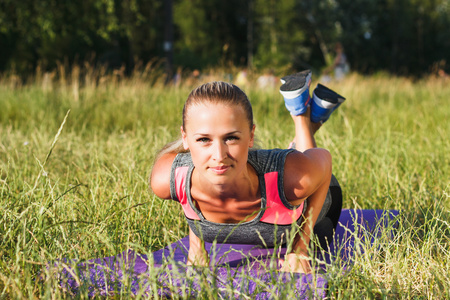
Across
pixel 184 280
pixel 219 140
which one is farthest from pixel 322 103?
pixel 184 280

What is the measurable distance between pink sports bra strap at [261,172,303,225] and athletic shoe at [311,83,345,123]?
1.06 meters

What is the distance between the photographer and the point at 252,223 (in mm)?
1989

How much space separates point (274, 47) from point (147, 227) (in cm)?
2644

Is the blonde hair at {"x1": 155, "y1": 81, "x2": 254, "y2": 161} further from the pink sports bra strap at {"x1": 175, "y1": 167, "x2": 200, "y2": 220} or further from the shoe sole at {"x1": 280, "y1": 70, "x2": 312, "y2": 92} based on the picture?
the shoe sole at {"x1": 280, "y1": 70, "x2": 312, "y2": 92}

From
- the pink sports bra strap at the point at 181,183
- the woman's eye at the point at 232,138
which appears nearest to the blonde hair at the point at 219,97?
the woman's eye at the point at 232,138

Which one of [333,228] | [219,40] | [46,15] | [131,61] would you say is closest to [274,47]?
[219,40]

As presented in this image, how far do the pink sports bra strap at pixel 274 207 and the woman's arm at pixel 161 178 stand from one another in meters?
0.42

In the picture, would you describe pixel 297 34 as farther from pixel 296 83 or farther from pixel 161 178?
pixel 161 178

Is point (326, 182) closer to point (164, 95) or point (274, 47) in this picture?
point (164, 95)

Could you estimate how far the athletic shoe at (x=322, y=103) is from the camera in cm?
291

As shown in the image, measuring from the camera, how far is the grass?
1739 millimetres

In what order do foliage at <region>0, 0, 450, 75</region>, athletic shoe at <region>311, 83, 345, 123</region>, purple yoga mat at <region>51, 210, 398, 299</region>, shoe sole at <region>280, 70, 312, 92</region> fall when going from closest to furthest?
purple yoga mat at <region>51, 210, 398, 299</region> → shoe sole at <region>280, 70, 312, 92</region> → athletic shoe at <region>311, 83, 345, 123</region> → foliage at <region>0, 0, 450, 75</region>

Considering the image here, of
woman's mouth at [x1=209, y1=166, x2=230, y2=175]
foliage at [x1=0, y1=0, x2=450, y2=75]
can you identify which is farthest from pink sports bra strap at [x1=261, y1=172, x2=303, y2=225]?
foliage at [x1=0, y1=0, x2=450, y2=75]

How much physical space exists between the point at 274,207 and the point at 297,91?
1.02m
